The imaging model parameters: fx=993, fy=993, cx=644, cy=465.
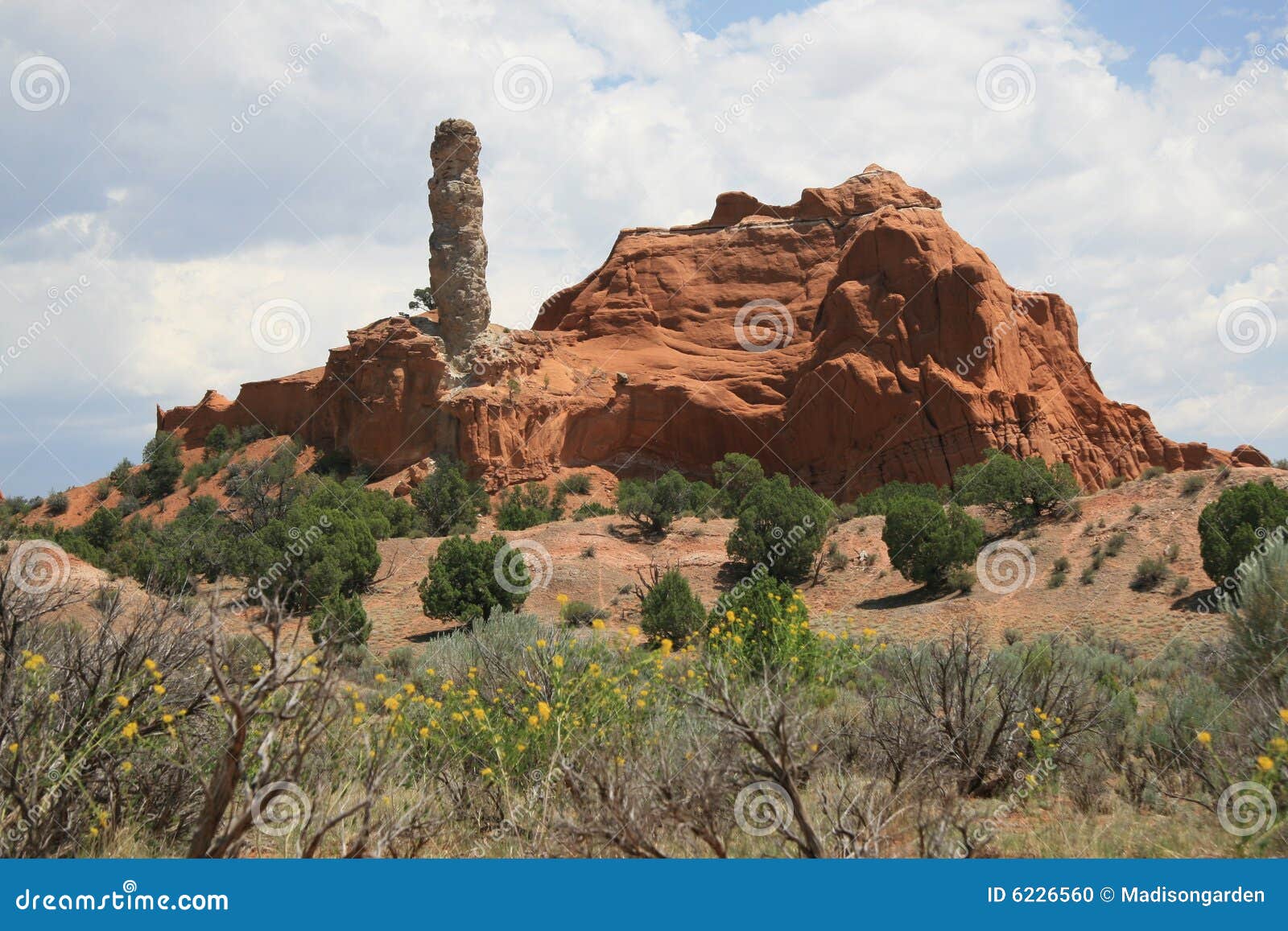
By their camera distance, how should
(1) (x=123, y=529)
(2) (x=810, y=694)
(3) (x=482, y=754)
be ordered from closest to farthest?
(3) (x=482, y=754)
(2) (x=810, y=694)
(1) (x=123, y=529)

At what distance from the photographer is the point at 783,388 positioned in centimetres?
5203

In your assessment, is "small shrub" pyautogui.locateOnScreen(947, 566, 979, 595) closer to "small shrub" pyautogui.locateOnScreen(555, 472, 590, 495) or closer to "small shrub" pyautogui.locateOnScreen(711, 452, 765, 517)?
"small shrub" pyautogui.locateOnScreen(711, 452, 765, 517)

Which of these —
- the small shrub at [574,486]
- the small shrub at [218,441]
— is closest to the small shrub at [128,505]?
the small shrub at [218,441]

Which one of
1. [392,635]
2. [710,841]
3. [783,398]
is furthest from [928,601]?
[783,398]

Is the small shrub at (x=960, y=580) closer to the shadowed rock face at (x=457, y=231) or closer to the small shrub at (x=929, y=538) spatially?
the small shrub at (x=929, y=538)

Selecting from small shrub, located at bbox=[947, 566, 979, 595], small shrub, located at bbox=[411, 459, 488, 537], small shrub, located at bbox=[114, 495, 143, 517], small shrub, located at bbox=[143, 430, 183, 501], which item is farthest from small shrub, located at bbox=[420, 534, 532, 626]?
small shrub, located at bbox=[143, 430, 183, 501]

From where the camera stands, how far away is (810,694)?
8633 millimetres

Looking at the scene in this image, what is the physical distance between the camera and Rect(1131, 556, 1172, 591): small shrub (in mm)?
23269

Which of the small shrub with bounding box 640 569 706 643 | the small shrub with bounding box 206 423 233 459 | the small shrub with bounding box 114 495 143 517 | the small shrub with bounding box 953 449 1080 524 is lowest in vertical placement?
the small shrub with bounding box 640 569 706 643

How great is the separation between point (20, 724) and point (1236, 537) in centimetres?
2285

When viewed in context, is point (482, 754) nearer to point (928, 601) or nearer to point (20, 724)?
point (20, 724)

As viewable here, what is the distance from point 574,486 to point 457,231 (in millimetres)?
12589

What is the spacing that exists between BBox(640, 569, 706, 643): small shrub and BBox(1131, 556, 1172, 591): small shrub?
10716mm

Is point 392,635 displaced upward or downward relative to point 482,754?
upward
